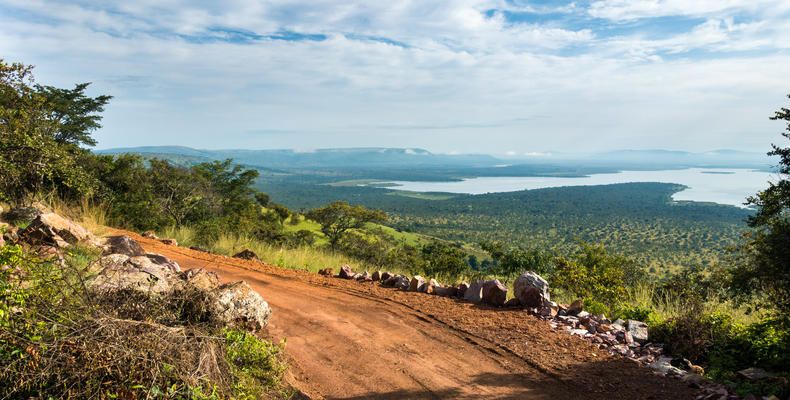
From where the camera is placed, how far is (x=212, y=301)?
586 cm

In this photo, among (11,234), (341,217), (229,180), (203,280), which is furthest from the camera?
(229,180)

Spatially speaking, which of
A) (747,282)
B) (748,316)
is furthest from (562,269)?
(748,316)

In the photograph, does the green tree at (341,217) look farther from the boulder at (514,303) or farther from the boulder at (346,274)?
the boulder at (514,303)

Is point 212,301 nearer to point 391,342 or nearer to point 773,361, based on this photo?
point 391,342

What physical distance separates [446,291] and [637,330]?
10.9 feet

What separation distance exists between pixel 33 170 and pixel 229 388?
9205 millimetres

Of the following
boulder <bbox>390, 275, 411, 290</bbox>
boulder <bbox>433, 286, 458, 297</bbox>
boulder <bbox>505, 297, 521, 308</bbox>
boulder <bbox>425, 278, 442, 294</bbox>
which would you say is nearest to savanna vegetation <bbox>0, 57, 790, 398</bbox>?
boulder <bbox>505, 297, 521, 308</bbox>

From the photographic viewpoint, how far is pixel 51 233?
8.79 meters

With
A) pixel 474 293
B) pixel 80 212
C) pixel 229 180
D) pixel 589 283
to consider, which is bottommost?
pixel 589 283

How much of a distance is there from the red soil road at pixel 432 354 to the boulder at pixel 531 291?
29 centimetres

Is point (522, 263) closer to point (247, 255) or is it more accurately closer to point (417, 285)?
point (417, 285)

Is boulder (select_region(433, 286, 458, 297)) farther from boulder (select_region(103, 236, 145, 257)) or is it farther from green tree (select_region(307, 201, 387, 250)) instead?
green tree (select_region(307, 201, 387, 250))

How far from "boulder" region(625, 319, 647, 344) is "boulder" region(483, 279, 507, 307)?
6.55 ft

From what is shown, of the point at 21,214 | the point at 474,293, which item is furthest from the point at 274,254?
the point at 474,293
